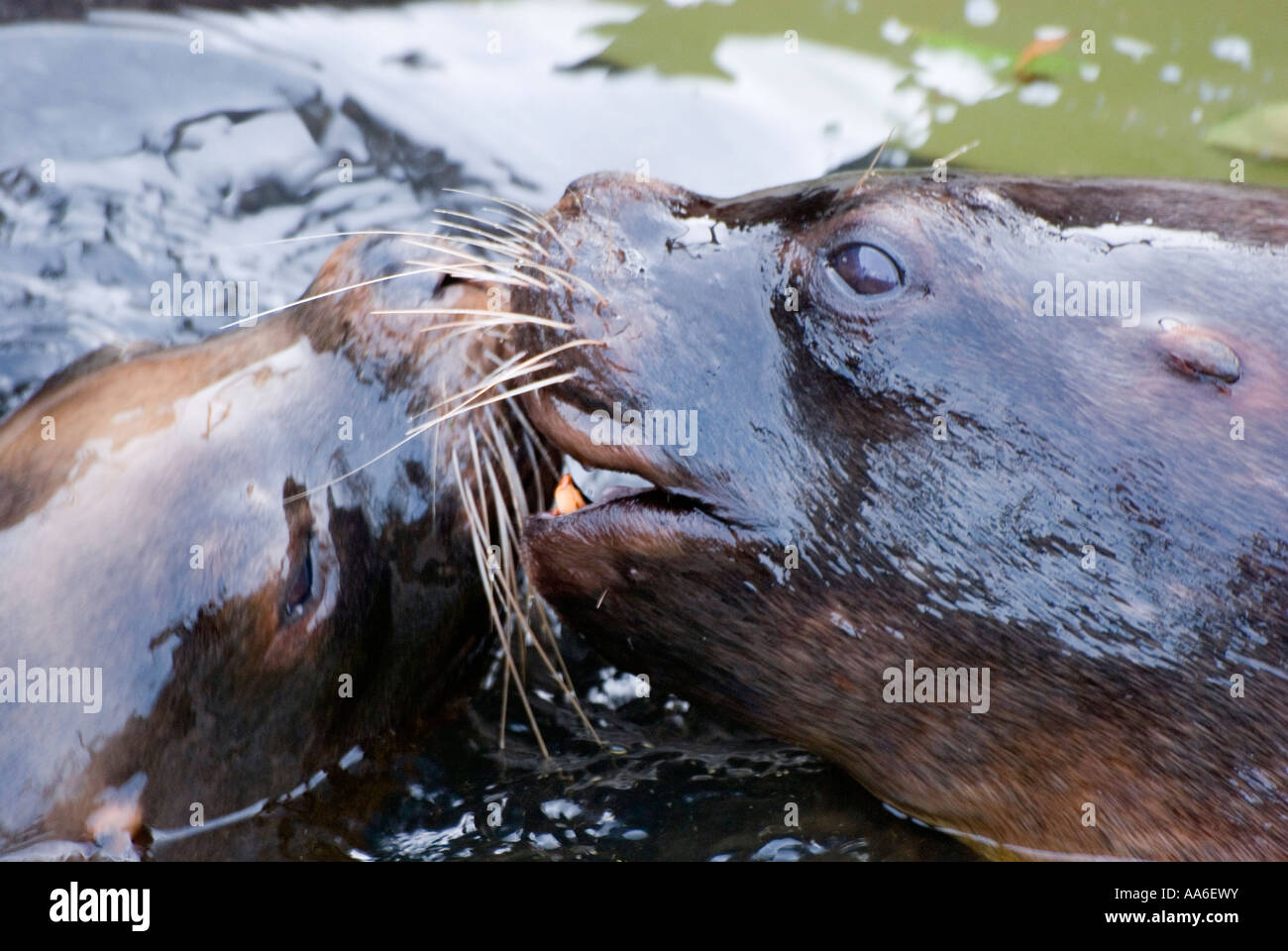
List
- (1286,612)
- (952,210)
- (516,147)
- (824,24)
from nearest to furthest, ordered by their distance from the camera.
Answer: (1286,612), (952,210), (516,147), (824,24)

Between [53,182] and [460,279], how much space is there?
1.84m

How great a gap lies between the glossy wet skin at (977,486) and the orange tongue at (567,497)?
0.65 ft

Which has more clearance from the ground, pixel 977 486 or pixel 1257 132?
pixel 1257 132

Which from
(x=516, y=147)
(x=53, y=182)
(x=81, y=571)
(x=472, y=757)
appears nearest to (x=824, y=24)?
(x=516, y=147)

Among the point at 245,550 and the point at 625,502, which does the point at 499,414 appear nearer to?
the point at 625,502

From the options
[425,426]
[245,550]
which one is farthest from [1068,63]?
[245,550]

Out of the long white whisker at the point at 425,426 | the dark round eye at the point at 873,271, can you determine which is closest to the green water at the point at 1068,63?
the dark round eye at the point at 873,271

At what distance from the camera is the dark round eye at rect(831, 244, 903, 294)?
2.96 m

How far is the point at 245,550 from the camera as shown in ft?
10.4

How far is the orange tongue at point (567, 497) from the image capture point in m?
3.42

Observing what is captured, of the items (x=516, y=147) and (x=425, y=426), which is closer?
(x=425, y=426)

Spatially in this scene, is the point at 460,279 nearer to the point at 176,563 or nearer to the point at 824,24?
the point at 176,563

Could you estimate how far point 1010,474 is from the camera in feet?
9.42

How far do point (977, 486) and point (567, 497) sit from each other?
3.22 feet
